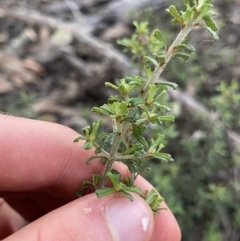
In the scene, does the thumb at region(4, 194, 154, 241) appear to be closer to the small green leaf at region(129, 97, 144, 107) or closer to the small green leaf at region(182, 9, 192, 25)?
the small green leaf at region(129, 97, 144, 107)

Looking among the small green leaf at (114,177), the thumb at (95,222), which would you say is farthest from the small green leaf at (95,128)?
the thumb at (95,222)

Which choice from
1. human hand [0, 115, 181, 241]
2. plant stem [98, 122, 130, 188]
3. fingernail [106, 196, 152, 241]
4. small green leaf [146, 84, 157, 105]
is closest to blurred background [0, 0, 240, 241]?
human hand [0, 115, 181, 241]

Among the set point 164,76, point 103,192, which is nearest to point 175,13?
point 103,192

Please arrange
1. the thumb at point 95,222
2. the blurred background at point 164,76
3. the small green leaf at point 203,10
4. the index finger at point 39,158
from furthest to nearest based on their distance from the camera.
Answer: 1. the blurred background at point 164,76
2. the index finger at point 39,158
3. the thumb at point 95,222
4. the small green leaf at point 203,10

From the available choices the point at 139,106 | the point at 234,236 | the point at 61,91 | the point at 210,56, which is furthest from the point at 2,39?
the point at 139,106

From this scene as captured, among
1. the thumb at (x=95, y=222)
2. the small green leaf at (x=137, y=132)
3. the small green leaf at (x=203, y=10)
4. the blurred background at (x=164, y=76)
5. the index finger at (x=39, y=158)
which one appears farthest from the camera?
the blurred background at (x=164, y=76)

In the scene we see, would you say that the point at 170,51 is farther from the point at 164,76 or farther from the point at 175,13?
the point at 164,76

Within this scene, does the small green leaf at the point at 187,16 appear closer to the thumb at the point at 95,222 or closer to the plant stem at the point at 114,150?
the plant stem at the point at 114,150
